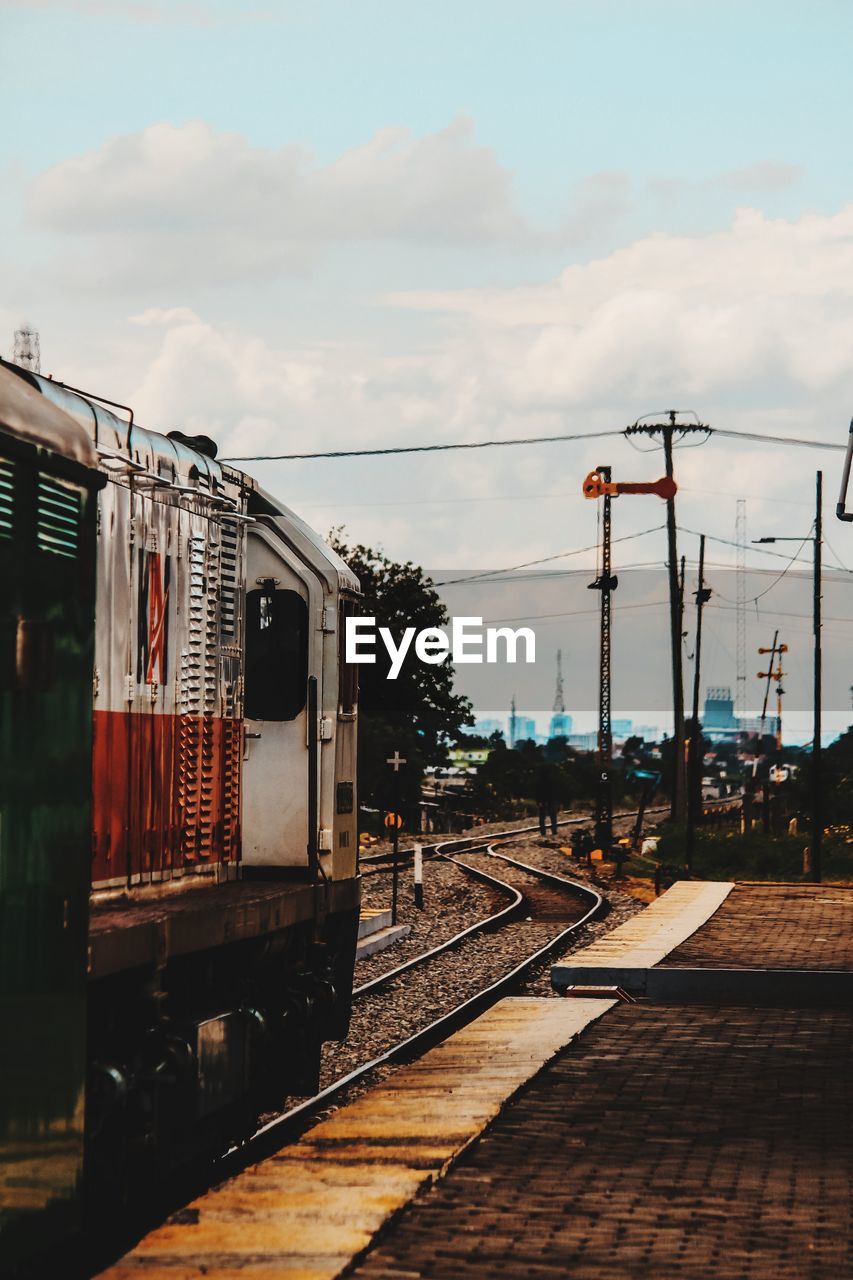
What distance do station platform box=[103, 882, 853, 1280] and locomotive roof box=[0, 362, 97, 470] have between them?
2.93 metres

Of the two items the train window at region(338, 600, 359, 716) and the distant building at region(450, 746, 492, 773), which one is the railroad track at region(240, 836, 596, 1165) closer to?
the train window at region(338, 600, 359, 716)

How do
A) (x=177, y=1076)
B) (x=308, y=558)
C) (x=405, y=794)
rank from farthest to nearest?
(x=405, y=794), (x=308, y=558), (x=177, y=1076)

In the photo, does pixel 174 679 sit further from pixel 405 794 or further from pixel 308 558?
pixel 405 794

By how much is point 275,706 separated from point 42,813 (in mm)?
5704

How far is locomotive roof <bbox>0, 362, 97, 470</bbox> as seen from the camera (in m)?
5.71

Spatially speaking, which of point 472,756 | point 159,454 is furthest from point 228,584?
point 472,756

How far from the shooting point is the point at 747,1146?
8695 mm

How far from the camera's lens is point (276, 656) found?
11461 mm

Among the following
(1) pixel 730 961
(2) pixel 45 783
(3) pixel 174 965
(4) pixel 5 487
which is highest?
(4) pixel 5 487

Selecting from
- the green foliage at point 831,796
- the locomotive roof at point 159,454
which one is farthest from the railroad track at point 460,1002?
the green foliage at point 831,796

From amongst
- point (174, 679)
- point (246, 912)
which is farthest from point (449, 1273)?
point (174, 679)

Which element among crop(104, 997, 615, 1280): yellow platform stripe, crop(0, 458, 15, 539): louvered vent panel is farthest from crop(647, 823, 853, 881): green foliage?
crop(0, 458, 15, 539): louvered vent panel

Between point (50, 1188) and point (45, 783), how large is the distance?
4.45 ft

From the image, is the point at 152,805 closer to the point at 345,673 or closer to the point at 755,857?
the point at 345,673
